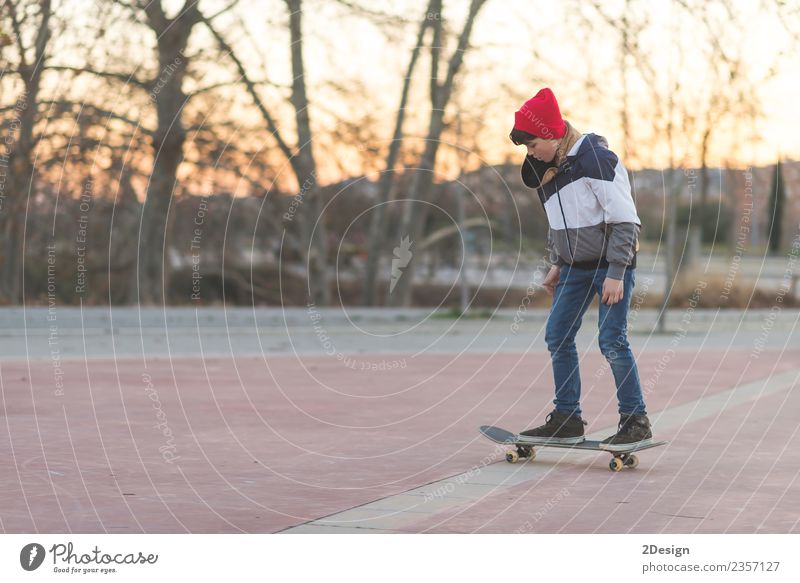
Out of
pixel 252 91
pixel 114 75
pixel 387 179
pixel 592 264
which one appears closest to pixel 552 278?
pixel 592 264

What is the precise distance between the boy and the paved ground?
0.30m

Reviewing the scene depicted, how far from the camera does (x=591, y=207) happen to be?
259 inches

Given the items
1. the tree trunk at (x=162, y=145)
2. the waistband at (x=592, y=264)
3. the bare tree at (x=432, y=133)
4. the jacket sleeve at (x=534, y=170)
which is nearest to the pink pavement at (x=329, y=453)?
the waistband at (x=592, y=264)

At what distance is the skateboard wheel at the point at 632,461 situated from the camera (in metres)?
6.75

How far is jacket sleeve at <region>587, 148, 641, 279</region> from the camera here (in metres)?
6.47

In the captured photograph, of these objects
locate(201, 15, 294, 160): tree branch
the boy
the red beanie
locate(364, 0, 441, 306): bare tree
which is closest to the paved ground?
the boy

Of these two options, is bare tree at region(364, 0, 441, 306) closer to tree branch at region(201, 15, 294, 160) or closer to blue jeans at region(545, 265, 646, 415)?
tree branch at region(201, 15, 294, 160)

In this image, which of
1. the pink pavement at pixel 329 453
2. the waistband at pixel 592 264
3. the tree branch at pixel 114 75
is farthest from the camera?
the tree branch at pixel 114 75

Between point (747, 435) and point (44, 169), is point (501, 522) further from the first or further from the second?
point (44, 169)

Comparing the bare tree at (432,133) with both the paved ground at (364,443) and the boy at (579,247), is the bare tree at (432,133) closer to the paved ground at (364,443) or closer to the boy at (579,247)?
the paved ground at (364,443)

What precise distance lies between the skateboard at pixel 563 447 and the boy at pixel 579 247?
0.04 metres

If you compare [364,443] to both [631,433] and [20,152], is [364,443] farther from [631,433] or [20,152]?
[20,152]

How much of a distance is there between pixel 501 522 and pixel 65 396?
5567 millimetres

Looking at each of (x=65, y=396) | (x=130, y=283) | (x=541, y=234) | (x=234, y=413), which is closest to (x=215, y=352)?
(x=65, y=396)
